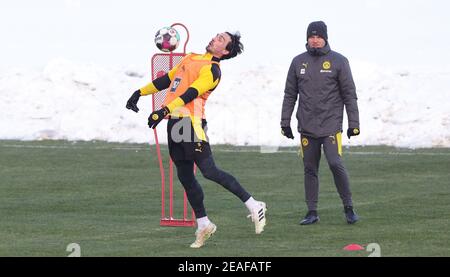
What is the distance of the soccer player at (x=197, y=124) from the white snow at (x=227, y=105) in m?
14.7

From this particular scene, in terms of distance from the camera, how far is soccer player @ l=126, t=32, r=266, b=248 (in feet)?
47.1

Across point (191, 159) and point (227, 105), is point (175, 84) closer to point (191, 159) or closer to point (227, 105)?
point (191, 159)

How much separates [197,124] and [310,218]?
2046 mm

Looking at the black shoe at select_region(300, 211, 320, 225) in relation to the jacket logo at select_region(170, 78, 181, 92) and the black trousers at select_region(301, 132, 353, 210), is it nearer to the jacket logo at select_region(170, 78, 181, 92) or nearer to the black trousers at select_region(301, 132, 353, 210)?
the black trousers at select_region(301, 132, 353, 210)

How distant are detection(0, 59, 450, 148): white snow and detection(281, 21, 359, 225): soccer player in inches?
515

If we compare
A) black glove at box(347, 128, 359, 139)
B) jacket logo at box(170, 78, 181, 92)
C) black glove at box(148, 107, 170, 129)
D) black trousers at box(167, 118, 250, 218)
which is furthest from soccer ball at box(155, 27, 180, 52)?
black glove at box(347, 128, 359, 139)

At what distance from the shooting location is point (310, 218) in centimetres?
1593

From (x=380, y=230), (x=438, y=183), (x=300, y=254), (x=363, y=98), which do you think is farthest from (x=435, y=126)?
(x=300, y=254)

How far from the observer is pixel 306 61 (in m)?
16.0

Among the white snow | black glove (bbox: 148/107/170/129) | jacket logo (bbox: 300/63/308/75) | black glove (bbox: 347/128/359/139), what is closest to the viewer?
black glove (bbox: 148/107/170/129)

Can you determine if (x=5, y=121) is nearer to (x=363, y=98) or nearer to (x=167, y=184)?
(x=363, y=98)

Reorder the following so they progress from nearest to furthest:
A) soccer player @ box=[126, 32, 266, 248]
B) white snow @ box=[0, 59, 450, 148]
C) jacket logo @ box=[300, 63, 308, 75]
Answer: soccer player @ box=[126, 32, 266, 248] < jacket logo @ box=[300, 63, 308, 75] < white snow @ box=[0, 59, 450, 148]

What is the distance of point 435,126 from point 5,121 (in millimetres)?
10217
